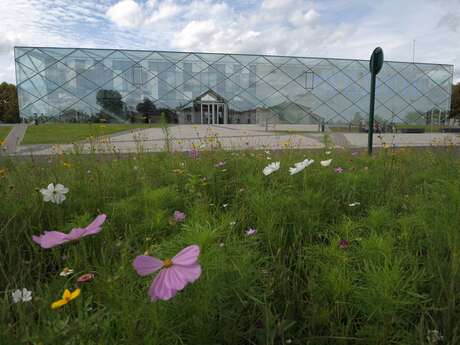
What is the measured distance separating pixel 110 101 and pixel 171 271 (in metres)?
22.4

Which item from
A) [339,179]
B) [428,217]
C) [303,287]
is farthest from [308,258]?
[339,179]

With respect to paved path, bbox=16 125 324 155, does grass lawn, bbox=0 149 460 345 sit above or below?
below

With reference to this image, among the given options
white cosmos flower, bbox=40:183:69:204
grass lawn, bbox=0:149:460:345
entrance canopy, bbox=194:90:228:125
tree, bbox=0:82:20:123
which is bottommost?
grass lawn, bbox=0:149:460:345

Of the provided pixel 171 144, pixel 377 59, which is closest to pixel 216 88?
pixel 377 59

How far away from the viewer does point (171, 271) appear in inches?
14.5

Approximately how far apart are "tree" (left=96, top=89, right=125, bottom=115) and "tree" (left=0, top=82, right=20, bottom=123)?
27196 mm

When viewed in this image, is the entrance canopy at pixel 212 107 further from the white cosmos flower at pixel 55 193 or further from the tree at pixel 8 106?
the tree at pixel 8 106

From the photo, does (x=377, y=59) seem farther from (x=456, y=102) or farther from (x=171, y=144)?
(x=456, y=102)

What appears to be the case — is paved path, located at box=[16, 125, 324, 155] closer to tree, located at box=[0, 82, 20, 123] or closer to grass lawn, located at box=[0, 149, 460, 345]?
grass lawn, located at box=[0, 149, 460, 345]

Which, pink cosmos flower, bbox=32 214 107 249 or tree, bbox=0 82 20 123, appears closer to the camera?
pink cosmos flower, bbox=32 214 107 249

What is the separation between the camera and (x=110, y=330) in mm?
475

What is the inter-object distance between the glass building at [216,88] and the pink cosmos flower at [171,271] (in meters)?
19.9

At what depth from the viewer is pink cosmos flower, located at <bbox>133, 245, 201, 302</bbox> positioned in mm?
335

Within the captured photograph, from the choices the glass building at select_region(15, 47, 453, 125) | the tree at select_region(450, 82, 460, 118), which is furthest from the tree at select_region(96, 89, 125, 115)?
the tree at select_region(450, 82, 460, 118)
